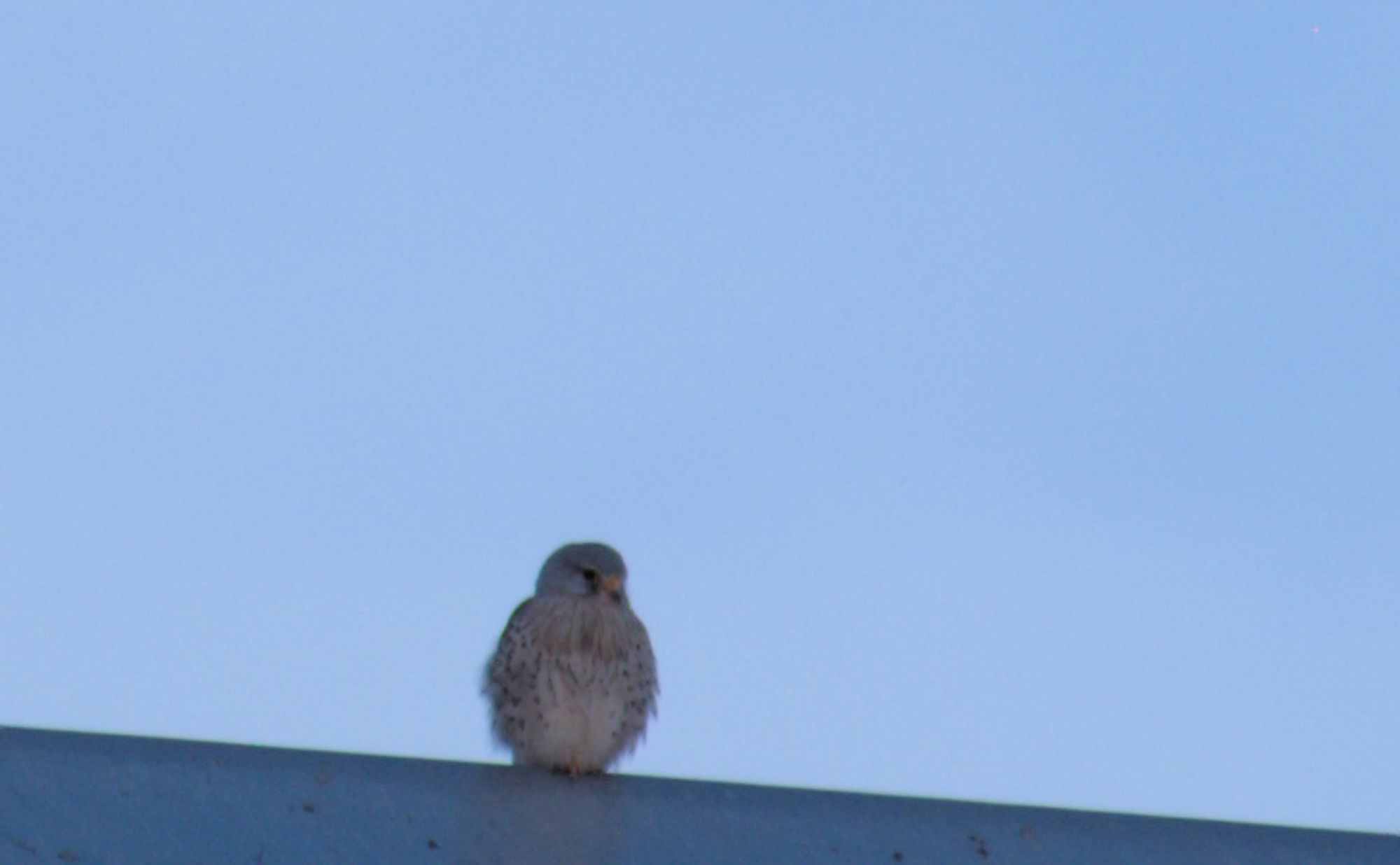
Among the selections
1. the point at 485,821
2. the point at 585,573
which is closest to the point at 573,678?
the point at 585,573

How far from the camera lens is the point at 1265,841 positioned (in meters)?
3.66

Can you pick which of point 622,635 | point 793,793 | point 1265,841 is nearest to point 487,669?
point 622,635

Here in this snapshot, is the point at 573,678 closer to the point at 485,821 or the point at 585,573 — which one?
the point at 585,573

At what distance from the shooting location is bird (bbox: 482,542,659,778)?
557cm

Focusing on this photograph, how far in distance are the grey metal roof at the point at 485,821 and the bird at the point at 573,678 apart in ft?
5.81

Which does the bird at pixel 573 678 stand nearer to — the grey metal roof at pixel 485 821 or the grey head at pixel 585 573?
the grey head at pixel 585 573

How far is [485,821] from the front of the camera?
353 cm

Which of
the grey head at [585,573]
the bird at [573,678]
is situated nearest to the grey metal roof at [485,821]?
the bird at [573,678]

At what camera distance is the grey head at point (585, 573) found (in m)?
6.06

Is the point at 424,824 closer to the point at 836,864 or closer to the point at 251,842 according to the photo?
the point at 251,842

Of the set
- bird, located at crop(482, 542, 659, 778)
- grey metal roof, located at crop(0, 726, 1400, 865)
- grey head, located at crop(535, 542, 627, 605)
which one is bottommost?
grey metal roof, located at crop(0, 726, 1400, 865)

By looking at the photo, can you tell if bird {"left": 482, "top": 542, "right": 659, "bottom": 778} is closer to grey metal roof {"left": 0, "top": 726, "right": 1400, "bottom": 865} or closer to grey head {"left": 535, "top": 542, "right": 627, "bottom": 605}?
grey head {"left": 535, "top": 542, "right": 627, "bottom": 605}

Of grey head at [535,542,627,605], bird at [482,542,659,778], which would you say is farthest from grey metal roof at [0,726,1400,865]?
grey head at [535,542,627,605]

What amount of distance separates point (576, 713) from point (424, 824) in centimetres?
214
